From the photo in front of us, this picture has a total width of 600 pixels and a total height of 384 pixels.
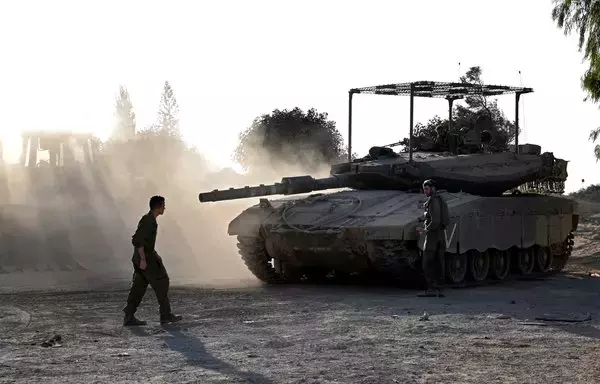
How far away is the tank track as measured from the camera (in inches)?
621

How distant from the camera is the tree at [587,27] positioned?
20.4m

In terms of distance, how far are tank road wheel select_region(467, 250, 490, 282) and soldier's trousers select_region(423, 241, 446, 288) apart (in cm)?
254

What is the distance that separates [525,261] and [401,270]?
14.4 ft

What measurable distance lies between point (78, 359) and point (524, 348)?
13.6 feet

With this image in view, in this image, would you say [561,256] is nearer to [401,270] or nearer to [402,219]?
[401,270]

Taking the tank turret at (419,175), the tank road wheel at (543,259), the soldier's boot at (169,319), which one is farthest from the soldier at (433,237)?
the tank road wheel at (543,259)

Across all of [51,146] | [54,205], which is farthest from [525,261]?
[51,146]

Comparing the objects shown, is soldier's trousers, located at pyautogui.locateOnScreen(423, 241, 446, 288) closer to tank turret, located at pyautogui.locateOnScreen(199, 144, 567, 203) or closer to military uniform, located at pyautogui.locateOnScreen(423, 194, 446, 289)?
military uniform, located at pyautogui.locateOnScreen(423, 194, 446, 289)

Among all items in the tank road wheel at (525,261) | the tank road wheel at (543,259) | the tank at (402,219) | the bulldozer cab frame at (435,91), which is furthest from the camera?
the tank road wheel at (543,259)

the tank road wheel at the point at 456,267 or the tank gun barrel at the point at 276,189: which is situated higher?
the tank gun barrel at the point at 276,189

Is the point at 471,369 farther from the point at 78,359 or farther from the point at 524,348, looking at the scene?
the point at 78,359

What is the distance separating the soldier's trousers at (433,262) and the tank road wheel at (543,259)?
5.30 metres

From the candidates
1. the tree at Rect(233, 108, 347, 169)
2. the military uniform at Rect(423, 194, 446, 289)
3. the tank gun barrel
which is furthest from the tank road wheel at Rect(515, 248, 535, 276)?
the tree at Rect(233, 108, 347, 169)

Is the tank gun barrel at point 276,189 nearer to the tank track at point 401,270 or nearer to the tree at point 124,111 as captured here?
the tank track at point 401,270
